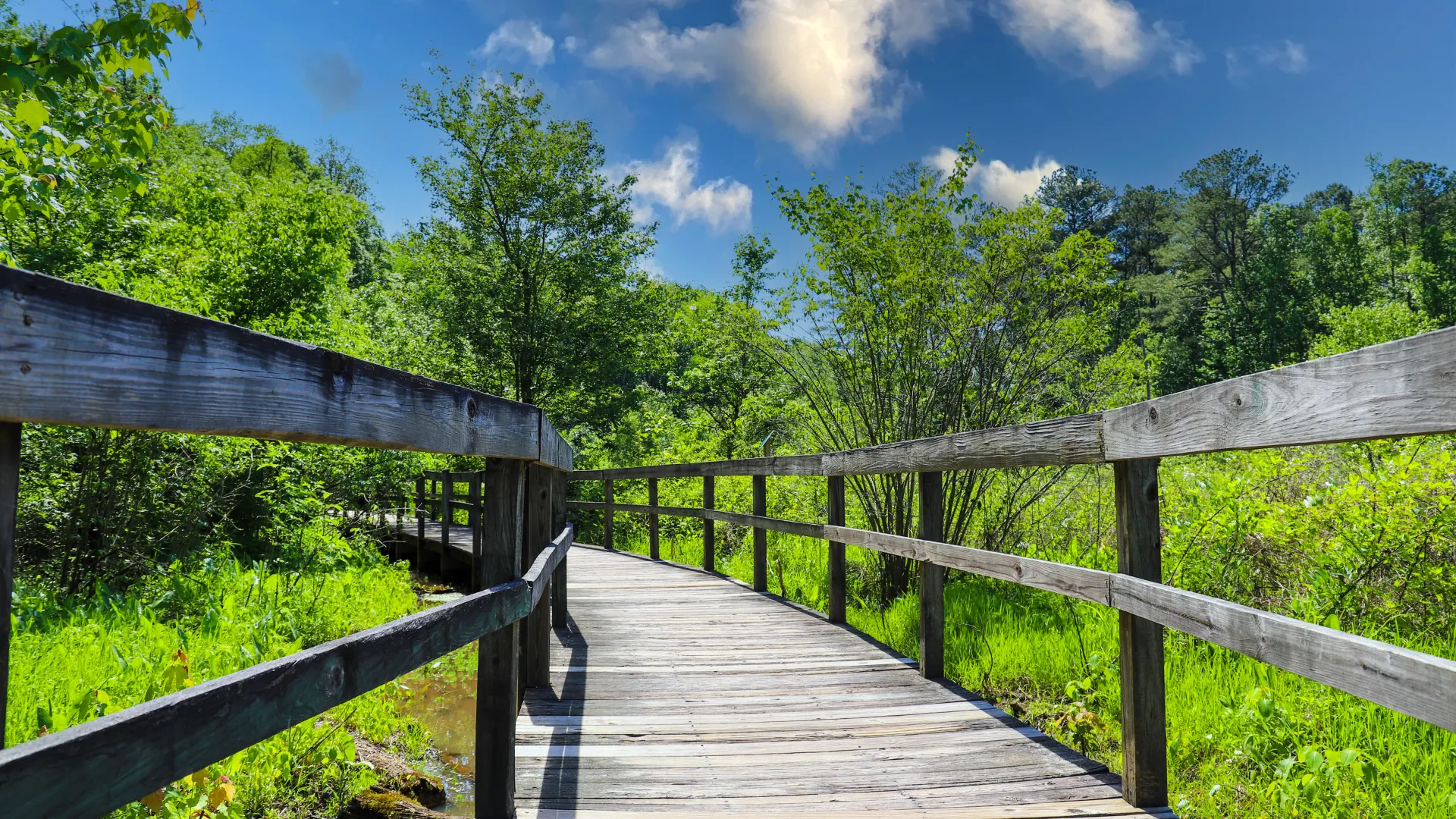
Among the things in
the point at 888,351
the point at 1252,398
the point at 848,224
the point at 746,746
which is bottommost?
the point at 746,746

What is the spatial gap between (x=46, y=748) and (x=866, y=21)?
23608mm

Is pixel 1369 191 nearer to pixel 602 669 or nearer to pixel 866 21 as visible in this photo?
pixel 866 21

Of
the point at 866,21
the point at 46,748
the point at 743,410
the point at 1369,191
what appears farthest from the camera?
the point at 1369,191

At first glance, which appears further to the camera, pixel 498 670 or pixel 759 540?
pixel 759 540

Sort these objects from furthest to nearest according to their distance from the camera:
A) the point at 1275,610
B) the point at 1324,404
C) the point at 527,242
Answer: the point at 527,242, the point at 1275,610, the point at 1324,404

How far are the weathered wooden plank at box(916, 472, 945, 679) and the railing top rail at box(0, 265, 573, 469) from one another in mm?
3055

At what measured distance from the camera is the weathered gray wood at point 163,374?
0.84m

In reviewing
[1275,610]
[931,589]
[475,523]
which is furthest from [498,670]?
[475,523]

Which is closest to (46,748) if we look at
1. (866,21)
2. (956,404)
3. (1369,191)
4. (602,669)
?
(602,669)

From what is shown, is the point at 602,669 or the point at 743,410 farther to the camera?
the point at 743,410

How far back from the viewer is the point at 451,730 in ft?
16.9

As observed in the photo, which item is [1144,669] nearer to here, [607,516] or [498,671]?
[498,671]

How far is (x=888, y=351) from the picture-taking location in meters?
6.70

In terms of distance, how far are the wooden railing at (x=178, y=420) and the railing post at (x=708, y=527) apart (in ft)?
19.6
